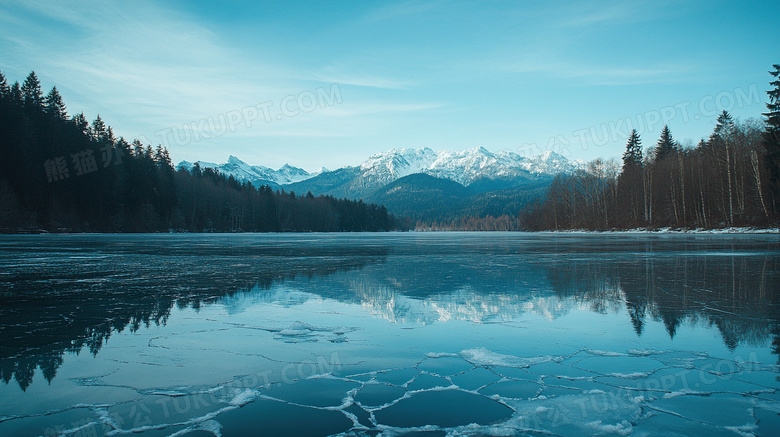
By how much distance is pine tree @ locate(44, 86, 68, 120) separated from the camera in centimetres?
6544

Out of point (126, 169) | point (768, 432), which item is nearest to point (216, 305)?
point (768, 432)

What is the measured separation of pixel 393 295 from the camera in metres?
10.0

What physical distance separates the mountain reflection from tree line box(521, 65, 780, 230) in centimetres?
3101

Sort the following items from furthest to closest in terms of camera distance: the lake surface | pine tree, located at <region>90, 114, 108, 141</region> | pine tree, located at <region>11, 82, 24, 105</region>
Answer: pine tree, located at <region>90, 114, 108, 141</region> < pine tree, located at <region>11, 82, 24, 105</region> < the lake surface

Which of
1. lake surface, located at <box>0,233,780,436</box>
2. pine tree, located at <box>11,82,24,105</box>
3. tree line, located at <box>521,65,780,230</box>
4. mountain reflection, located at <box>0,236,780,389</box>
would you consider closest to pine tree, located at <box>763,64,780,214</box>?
tree line, located at <box>521,65,780,230</box>

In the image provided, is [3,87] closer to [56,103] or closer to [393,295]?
[56,103]

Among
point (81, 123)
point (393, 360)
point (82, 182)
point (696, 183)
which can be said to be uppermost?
point (81, 123)

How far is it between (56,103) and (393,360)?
84656 millimetres

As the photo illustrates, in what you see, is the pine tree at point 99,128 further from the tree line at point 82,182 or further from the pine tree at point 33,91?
the pine tree at point 33,91

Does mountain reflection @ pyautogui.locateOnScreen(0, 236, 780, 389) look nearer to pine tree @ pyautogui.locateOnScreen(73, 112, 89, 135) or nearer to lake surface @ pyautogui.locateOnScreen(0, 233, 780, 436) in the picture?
lake surface @ pyautogui.locateOnScreen(0, 233, 780, 436)

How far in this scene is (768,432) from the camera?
10.6 ft

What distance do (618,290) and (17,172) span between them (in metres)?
65.5

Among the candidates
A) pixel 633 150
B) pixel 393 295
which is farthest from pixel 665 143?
pixel 393 295

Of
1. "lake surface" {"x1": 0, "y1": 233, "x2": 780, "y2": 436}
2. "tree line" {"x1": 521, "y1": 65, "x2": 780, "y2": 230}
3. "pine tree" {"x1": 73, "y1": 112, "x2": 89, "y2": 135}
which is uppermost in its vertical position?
"pine tree" {"x1": 73, "y1": 112, "x2": 89, "y2": 135}
